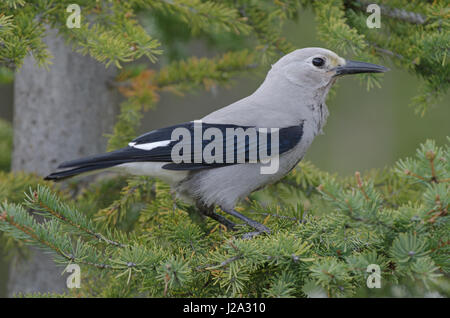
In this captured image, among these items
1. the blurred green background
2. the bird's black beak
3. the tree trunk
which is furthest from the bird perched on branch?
the blurred green background

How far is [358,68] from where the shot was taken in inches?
113

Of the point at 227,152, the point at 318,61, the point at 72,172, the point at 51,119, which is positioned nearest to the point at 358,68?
the point at 318,61

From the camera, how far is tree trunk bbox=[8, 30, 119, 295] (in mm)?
3492

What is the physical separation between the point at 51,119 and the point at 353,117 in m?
6.56

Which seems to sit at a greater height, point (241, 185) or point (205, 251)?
point (241, 185)

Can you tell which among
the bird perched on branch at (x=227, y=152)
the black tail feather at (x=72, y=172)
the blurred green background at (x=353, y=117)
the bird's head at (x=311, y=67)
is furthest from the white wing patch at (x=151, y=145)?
the blurred green background at (x=353, y=117)

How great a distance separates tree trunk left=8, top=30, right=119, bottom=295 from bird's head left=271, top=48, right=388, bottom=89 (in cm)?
134

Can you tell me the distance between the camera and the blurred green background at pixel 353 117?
730 centimetres

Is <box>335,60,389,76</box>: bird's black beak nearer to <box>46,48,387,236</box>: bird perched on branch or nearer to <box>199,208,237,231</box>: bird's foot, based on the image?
<box>46,48,387,236</box>: bird perched on branch

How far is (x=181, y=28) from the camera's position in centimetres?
443
